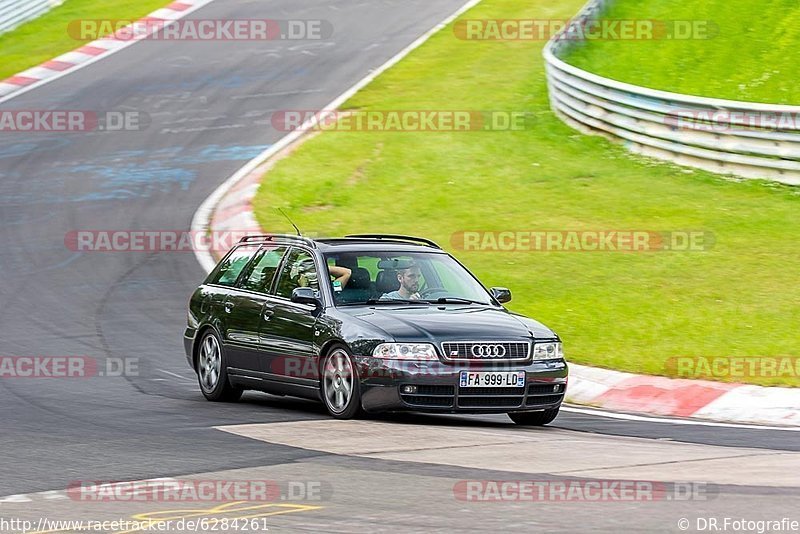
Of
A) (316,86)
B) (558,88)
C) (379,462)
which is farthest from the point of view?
(316,86)

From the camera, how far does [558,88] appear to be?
87.2 ft

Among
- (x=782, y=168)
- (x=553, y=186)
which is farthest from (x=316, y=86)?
(x=782, y=168)

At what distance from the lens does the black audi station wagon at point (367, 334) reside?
10445mm

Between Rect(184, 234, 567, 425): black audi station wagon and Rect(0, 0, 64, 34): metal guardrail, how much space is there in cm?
2464

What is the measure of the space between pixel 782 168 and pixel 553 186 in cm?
352

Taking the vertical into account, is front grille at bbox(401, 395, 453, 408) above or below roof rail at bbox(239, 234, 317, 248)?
below

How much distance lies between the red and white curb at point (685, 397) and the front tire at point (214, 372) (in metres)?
3.10

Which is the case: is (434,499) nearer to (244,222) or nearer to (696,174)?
(244,222)

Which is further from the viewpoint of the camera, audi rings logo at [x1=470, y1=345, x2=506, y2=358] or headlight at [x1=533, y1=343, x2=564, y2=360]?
headlight at [x1=533, y1=343, x2=564, y2=360]

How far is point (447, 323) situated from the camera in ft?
35.2

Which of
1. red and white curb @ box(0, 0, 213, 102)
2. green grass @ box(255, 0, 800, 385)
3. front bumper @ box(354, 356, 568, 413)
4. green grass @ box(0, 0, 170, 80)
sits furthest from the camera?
green grass @ box(0, 0, 170, 80)

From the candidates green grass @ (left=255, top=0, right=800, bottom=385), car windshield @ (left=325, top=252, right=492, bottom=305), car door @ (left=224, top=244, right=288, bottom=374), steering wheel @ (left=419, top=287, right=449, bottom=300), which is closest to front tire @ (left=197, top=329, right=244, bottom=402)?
car door @ (left=224, top=244, right=288, bottom=374)

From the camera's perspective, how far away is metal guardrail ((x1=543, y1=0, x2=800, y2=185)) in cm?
2067

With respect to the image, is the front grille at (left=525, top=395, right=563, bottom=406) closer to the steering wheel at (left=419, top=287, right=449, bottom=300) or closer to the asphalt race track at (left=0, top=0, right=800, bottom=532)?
the asphalt race track at (left=0, top=0, right=800, bottom=532)
